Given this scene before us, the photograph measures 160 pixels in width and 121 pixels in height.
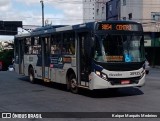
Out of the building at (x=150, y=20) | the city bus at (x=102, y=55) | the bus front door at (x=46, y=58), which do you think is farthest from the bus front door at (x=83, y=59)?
the building at (x=150, y=20)

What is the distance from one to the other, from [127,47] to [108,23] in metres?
1.22

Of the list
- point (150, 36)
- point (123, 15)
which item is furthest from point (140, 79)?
point (123, 15)

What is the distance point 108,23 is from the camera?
16.0 meters

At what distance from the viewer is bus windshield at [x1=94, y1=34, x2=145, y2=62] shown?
615 inches

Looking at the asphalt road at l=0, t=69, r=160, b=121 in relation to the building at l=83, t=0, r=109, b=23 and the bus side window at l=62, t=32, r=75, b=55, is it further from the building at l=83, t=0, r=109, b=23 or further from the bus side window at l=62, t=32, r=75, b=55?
the building at l=83, t=0, r=109, b=23

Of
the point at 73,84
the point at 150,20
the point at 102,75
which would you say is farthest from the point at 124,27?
the point at 150,20

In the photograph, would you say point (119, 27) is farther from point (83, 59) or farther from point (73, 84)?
point (73, 84)

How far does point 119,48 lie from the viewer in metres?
15.9

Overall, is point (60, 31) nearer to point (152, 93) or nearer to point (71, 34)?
point (71, 34)

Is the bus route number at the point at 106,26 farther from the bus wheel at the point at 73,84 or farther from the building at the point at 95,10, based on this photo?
the building at the point at 95,10

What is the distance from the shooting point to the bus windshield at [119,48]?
15.6m

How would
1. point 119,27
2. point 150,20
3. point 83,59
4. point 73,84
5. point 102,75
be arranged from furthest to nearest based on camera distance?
point 150,20 → point 73,84 → point 83,59 → point 119,27 → point 102,75

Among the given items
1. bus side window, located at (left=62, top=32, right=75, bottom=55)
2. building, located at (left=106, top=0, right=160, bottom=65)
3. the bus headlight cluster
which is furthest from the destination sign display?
building, located at (left=106, top=0, right=160, bottom=65)

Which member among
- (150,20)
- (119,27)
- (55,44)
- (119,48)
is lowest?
(119,48)
